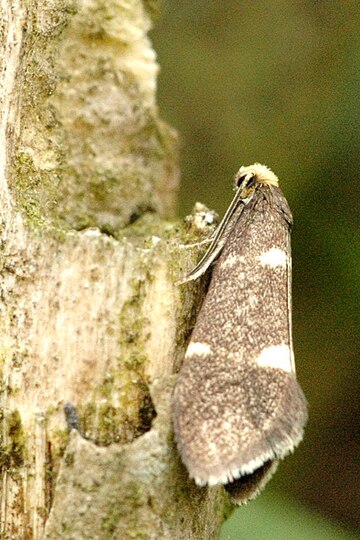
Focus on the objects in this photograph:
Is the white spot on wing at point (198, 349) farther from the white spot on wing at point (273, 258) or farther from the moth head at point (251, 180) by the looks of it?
the moth head at point (251, 180)

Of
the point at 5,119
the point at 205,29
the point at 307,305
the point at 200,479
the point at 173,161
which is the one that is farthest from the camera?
the point at 205,29

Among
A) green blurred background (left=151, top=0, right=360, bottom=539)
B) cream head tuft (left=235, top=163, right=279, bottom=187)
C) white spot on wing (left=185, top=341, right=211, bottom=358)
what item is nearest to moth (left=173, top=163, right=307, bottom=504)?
white spot on wing (left=185, top=341, right=211, bottom=358)

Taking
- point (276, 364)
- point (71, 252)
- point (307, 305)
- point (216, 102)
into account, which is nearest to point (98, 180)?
point (71, 252)

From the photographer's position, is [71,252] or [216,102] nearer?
[71,252]

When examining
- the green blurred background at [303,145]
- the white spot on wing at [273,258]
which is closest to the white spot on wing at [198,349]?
the white spot on wing at [273,258]

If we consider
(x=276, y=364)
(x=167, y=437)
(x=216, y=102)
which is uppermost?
(x=276, y=364)

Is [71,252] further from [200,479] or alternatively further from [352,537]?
[352,537]

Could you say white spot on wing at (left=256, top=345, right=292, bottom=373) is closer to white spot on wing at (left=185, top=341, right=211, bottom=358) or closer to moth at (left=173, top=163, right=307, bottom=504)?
moth at (left=173, top=163, right=307, bottom=504)
